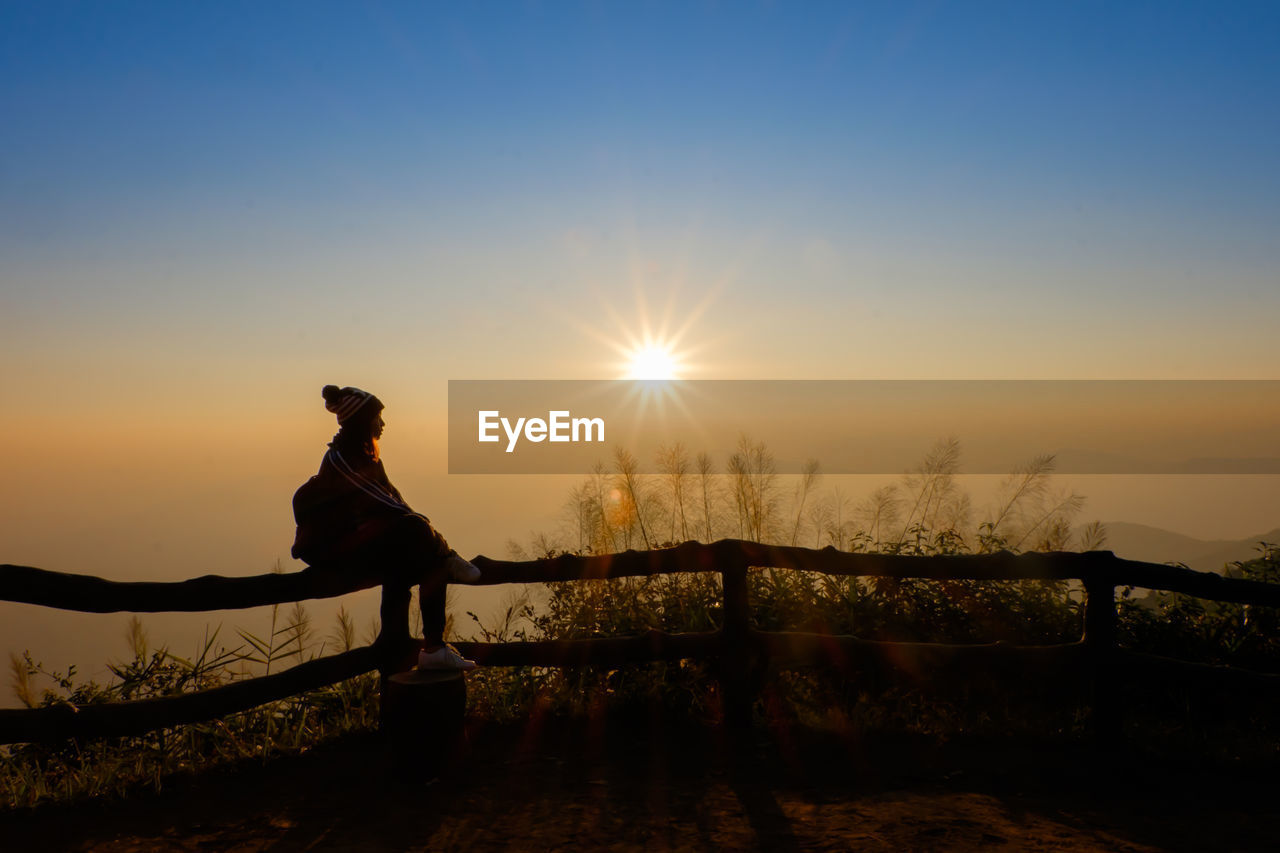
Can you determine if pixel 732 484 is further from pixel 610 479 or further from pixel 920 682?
pixel 920 682

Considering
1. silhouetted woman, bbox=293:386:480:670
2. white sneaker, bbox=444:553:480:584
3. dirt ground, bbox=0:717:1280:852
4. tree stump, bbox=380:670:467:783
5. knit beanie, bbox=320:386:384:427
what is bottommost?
dirt ground, bbox=0:717:1280:852

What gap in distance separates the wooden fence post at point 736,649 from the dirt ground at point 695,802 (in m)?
0.17

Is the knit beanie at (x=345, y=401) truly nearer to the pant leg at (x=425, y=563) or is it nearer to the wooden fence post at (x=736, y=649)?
the pant leg at (x=425, y=563)

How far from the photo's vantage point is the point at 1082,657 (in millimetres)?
5137

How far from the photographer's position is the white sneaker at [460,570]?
4891 mm

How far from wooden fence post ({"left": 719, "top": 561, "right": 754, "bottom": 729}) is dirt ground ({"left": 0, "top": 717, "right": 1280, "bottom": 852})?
167 millimetres

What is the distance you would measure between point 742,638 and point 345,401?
263 centimetres

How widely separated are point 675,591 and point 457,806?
2416mm

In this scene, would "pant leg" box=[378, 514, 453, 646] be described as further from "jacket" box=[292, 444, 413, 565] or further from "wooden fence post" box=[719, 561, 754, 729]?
"wooden fence post" box=[719, 561, 754, 729]

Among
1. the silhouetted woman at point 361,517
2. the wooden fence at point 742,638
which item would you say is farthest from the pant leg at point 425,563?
the wooden fence at point 742,638

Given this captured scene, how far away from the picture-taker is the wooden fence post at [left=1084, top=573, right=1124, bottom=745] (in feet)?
16.8

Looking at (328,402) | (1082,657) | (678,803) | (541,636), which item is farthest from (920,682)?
(328,402)

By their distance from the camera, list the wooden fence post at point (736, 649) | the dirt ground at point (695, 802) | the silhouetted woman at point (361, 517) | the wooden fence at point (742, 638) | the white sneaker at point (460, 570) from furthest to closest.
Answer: the wooden fence post at point (736, 649), the white sneaker at point (460, 570), the wooden fence at point (742, 638), the silhouetted woman at point (361, 517), the dirt ground at point (695, 802)

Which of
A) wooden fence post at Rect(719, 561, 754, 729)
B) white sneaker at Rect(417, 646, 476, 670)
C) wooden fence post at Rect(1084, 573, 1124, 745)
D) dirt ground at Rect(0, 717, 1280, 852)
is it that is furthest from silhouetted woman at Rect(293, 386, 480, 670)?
wooden fence post at Rect(1084, 573, 1124, 745)
